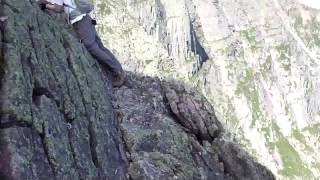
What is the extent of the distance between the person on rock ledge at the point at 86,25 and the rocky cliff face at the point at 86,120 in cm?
43

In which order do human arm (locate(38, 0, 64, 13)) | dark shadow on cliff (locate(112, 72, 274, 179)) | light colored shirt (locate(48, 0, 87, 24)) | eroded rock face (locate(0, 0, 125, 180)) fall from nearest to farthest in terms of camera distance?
eroded rock face (locate(0, 0, 125, 180)) < human arm (locate(38, 0, 64, 13)) < light colored shirt (locate(48, 0, 87, 24)) < dark shadow on cliff (locate(112, 72, 274, 179))

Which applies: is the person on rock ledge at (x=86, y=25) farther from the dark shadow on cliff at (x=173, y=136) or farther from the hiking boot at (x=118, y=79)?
the dark shadow on cliff at (x=173, y=136)

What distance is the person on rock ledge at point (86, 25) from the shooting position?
20.5 m

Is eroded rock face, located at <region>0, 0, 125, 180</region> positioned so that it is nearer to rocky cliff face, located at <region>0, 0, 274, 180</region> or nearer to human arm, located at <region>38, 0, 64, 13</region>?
rocky cliff face, located at <region>0, 0, 274, 180</region>

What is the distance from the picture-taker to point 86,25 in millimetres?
22734

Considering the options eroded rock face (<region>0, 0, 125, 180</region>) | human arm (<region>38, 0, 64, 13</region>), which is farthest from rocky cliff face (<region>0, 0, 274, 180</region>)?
human arm (<region>38, 0, 64, 13</region>)

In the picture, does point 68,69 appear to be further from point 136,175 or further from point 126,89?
point 126,89

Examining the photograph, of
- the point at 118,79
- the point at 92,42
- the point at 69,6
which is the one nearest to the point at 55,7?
the point at 69,6

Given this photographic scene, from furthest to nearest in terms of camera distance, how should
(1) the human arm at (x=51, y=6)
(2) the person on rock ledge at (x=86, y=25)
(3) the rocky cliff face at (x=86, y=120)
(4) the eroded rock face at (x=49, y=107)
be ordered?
(2) the person on rock ledge at (x=86, y=25) < (1) the human arm at (x=51, y=6) < (3) the rocky cliff face at (x=86, y=120) < (4) the eroded rock face at (x=49, y=107)

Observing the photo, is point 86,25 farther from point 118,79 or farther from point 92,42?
point 118,79

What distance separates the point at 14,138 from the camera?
1360 centimetres

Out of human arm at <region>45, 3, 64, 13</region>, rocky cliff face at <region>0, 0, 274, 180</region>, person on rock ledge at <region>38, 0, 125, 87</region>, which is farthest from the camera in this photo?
person on rock ledge at <region>38, 0, 125, 87</region>

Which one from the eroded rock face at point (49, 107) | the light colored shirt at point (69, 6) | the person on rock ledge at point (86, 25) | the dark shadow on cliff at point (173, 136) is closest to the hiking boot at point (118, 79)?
the person on rock ledge at point (86, 25)

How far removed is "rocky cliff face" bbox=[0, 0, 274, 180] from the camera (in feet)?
47.2
